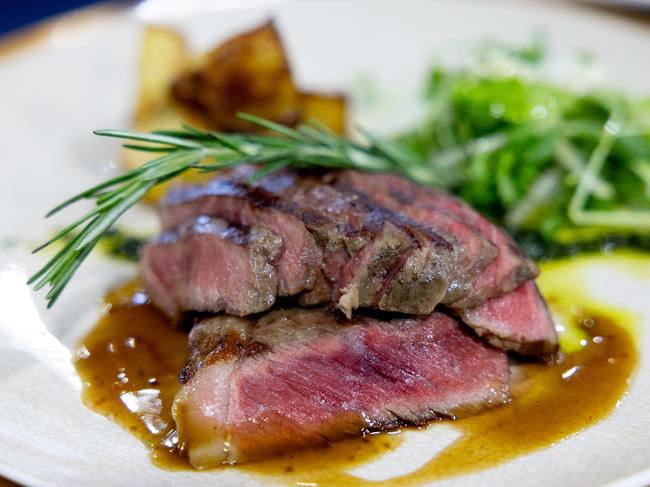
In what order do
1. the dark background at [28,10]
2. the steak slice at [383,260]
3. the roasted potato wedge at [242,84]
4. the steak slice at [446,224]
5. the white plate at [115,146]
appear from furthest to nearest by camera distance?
1. the dark background at [28,10]
2. the roasted potato wedge at [242,84]
3. the steak slice at [446,224]
4. the steak slice at [383,260]
5. the white plate at [115,146]

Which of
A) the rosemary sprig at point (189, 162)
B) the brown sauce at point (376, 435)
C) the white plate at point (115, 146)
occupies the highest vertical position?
the rosemary sprig at point (189, 162)

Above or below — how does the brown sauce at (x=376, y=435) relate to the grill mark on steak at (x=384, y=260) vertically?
below

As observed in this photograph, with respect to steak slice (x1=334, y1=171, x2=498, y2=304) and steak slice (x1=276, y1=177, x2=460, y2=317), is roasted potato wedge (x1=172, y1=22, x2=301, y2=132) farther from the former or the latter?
steak slice (x1=276, y1=177, x2=460, y2=317)

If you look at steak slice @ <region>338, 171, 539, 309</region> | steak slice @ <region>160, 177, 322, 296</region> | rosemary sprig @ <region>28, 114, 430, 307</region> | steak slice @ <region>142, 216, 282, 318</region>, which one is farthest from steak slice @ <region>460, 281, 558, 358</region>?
rosemary sprig @ <region>28, 114, 430, 307</region>

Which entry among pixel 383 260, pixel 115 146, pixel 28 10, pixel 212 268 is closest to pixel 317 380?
pixel 383 260

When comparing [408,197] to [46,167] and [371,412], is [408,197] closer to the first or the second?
[371,412]

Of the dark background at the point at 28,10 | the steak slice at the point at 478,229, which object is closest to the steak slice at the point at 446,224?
the steak slice at the point at 478,229

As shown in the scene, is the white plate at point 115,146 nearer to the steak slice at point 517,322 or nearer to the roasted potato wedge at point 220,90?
the steak slice at point 517,322
